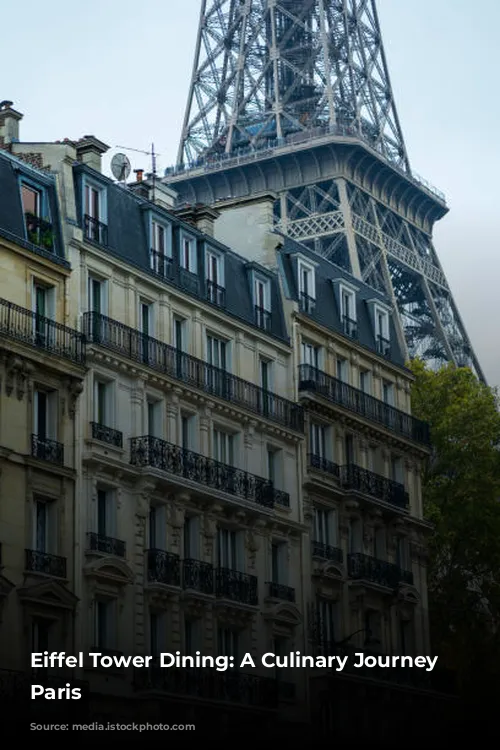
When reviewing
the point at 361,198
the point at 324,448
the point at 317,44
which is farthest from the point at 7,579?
the point at 317,44

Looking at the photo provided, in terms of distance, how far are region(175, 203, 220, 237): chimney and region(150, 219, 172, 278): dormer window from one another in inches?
157

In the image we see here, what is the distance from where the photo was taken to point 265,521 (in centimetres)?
5050

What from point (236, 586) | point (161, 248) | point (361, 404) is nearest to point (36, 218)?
point (161, 248)

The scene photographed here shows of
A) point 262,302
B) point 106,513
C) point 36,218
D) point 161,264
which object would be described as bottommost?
point 106,513

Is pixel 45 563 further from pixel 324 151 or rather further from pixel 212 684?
pixel 324 151

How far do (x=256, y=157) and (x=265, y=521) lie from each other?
5681 cm

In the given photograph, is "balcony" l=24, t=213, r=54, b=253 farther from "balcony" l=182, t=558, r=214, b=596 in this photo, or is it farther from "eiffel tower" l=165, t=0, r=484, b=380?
"eiffel tower" l=165, t=0, r=484, b=380

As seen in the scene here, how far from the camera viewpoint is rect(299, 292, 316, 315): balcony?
55.3 metres

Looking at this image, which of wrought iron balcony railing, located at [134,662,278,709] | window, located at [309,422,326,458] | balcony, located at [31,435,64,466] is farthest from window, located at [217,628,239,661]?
balcony, located at [31,435,64,466]

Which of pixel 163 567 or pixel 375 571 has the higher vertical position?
pixel 375 571

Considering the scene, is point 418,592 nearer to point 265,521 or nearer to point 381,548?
point 381,548

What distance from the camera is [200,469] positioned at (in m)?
48.3

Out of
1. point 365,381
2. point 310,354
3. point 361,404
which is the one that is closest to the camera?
point 310,354

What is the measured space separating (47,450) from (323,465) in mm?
12464
